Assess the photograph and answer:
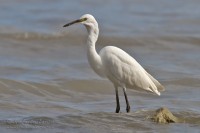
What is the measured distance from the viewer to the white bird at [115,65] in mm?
9945

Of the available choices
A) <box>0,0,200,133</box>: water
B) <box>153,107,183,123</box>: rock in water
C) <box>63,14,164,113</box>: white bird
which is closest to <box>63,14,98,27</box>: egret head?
<box>63,14,164,113</box>: white bird

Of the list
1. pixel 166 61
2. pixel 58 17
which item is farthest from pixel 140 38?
pixel 58 17

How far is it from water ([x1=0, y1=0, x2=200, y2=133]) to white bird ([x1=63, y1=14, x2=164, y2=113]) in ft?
1.43

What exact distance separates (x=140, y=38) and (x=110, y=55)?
756 centimetres

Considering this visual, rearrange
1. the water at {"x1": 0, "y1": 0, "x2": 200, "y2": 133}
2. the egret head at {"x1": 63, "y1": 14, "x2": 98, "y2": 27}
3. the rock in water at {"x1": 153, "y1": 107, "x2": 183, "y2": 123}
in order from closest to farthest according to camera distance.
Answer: the rock in water at {"x1": 153, "y1": 107, "x2": 183, "y2": 123}, the water at {"x1": 0, "y1": 0, "x2": 200, "y2": 133}, the egret head at {"x1": 63, "y1": 14, "x2": 98, "y2": 27}

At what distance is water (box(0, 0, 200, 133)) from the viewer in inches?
375

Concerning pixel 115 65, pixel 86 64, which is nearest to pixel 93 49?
pixel 115 65

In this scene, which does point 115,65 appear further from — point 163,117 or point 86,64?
point 86,64

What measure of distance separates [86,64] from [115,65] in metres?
4.59

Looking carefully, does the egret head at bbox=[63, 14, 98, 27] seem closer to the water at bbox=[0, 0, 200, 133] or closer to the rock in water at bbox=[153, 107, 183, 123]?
the water at bbox=[0, 0, 200, 133]

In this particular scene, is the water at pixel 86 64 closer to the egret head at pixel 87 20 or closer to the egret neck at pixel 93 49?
the egret neck at pixel 93 49

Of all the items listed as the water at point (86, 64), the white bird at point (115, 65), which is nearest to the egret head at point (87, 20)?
the white bird at point (115, 65)

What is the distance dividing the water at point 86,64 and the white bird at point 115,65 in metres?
0.44

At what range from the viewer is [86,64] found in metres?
14.6
